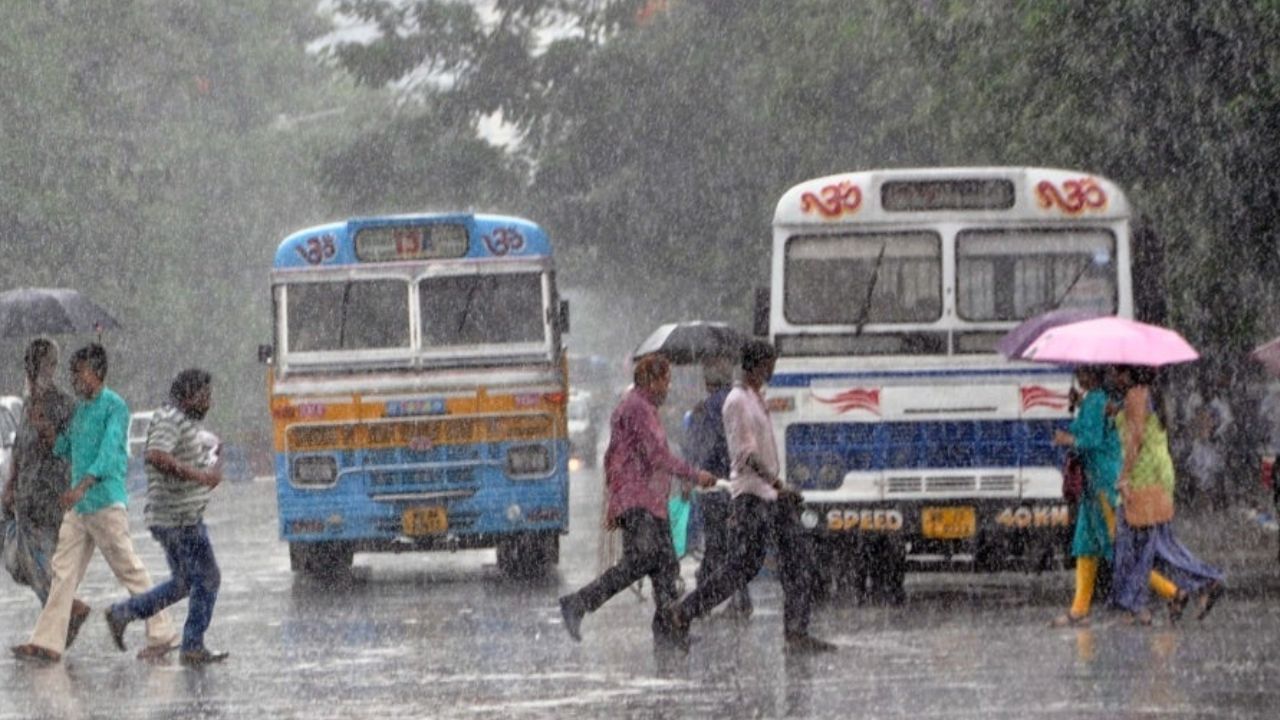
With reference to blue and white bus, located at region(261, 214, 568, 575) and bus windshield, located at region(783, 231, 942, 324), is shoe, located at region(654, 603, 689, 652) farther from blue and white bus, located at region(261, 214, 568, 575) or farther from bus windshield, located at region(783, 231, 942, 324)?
blue and white bus, located at region(261, 214, 568, 575)

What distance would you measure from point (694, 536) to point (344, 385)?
3.18 metres

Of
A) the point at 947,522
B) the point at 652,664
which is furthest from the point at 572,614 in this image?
the point at 947,522

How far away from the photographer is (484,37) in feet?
182

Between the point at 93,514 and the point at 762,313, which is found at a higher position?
the point at 762,313

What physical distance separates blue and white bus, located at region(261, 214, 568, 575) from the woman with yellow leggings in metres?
6.01

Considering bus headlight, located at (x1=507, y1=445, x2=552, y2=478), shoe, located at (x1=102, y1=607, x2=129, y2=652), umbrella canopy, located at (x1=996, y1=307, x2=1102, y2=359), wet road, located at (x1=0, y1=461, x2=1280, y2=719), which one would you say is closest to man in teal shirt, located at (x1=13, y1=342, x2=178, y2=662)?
shoe, located at (x1=102, y1=607, x2=129, y2=652)

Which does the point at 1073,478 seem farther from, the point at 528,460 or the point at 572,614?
the point at 528,460

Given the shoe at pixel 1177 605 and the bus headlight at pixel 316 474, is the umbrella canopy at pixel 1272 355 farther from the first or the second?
the bus headlight at pixel 316 474

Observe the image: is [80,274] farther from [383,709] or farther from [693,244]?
[383,709]

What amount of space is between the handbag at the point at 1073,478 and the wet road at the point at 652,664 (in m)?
0.73

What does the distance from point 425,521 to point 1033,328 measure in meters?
5.92

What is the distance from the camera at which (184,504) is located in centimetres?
1423

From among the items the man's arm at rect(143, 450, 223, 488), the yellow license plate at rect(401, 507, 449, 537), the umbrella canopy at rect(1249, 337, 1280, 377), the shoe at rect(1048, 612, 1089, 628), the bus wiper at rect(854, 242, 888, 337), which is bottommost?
the yellow license plate at rect(401, 507, 449, 537)

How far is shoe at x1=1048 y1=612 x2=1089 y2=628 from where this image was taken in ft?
50.4
